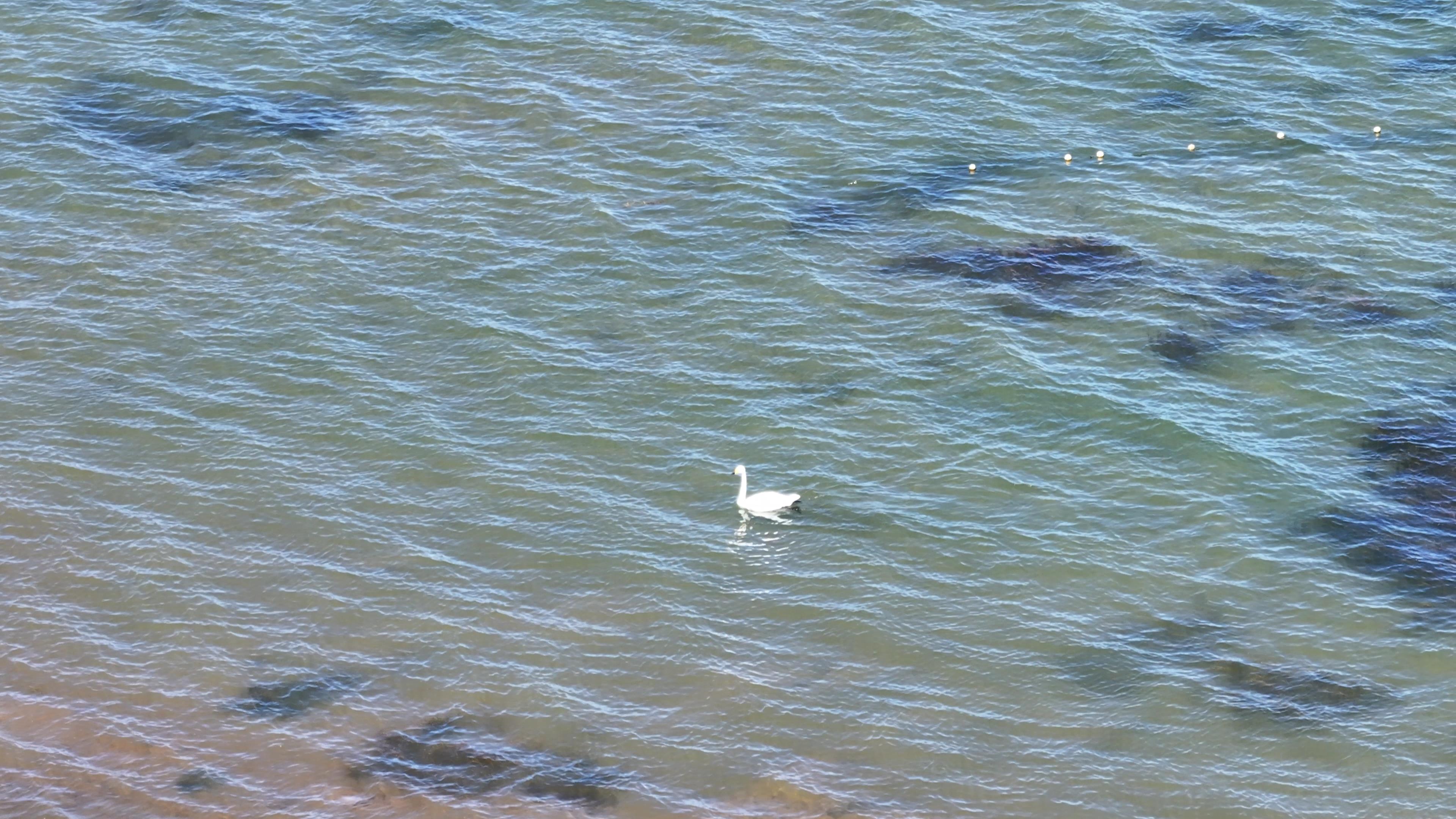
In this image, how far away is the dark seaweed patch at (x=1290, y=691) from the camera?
113 ft

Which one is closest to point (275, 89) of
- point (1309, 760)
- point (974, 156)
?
point (974, 156)

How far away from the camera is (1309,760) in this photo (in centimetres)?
3338

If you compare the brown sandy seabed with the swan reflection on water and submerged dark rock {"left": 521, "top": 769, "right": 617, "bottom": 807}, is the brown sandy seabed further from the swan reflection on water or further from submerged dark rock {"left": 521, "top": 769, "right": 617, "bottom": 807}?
the swan reflection on water

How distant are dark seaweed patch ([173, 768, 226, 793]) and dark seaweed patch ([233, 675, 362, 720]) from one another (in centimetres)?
186

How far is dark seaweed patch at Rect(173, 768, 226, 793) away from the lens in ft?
107

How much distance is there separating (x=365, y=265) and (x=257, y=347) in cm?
425

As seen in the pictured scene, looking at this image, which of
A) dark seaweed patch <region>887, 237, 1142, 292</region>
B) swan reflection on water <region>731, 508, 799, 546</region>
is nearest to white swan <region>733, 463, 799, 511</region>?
swan reflection on water <region>731, 508, 799, 546</region>

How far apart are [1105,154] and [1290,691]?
21.5 m

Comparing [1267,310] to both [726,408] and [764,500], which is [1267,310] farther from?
[764,500]

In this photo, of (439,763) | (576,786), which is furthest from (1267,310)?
(439,763)

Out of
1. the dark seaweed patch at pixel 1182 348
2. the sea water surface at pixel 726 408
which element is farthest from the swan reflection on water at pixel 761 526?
the dark seaweed patch at pixel 1182 348

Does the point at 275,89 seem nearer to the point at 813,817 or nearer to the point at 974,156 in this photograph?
the point at 974,156

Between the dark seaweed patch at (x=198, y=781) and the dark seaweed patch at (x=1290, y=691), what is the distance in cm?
1943

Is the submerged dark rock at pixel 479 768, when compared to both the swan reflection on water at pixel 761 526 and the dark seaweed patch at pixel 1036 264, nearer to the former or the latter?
the swan reflection on water at pixel 761 526
